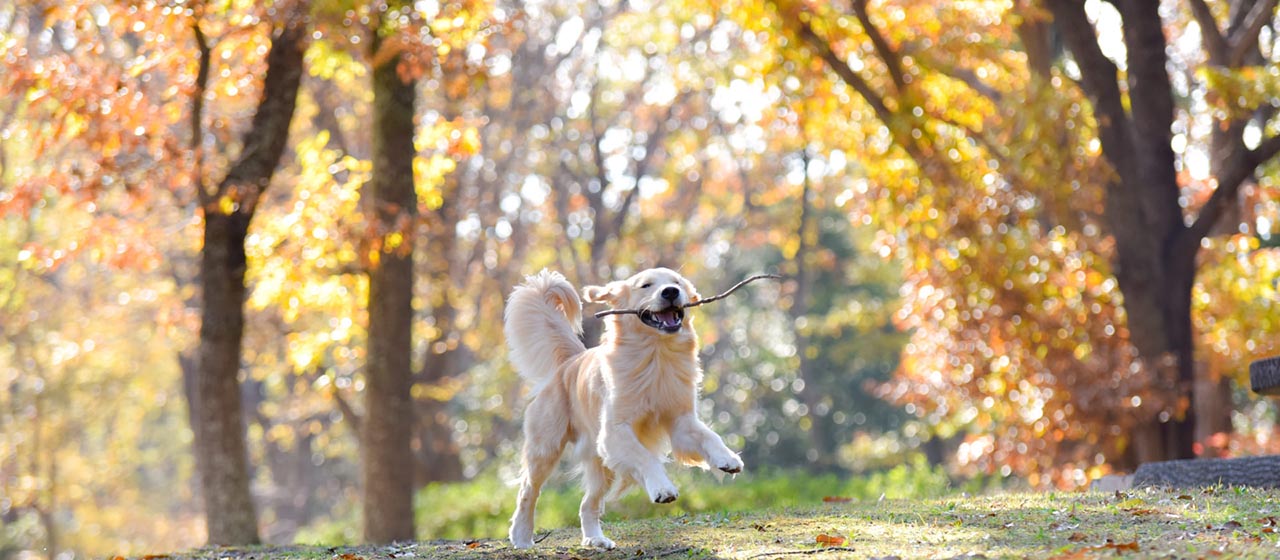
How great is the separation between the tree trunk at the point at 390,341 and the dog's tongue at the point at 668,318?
5870 mm

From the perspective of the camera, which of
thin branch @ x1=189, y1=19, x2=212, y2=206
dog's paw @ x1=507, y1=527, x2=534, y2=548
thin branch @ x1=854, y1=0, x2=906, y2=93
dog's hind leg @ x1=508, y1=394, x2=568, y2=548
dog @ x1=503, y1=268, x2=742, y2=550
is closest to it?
dog @ x1=503, y1=268, x2=742, y2=550

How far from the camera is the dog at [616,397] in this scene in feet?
22.2

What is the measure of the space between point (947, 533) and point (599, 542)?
1892 mm

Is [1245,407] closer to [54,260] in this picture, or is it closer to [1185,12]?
[1185,12]

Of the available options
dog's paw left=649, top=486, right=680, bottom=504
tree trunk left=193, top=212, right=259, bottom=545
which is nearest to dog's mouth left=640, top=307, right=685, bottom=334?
dog's paw left=649, top=486, right=680, bottom=504

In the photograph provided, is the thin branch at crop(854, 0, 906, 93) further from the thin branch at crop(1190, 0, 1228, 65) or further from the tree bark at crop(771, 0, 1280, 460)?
the thin branch at crop(1190, 0, 1228, 65)

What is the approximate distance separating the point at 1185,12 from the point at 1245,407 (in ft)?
30.5

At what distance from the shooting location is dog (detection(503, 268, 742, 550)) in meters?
6.75

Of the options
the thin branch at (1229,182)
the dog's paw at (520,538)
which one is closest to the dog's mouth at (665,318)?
the dog's paw at (520,538)

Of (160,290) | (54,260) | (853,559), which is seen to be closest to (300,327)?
(160,290)

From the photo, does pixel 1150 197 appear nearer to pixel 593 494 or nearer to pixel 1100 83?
pixel 1100 83

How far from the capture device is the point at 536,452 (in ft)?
25.0

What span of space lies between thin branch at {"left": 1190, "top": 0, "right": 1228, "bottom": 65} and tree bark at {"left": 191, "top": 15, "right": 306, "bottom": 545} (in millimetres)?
9839

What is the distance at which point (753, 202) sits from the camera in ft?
97.3
